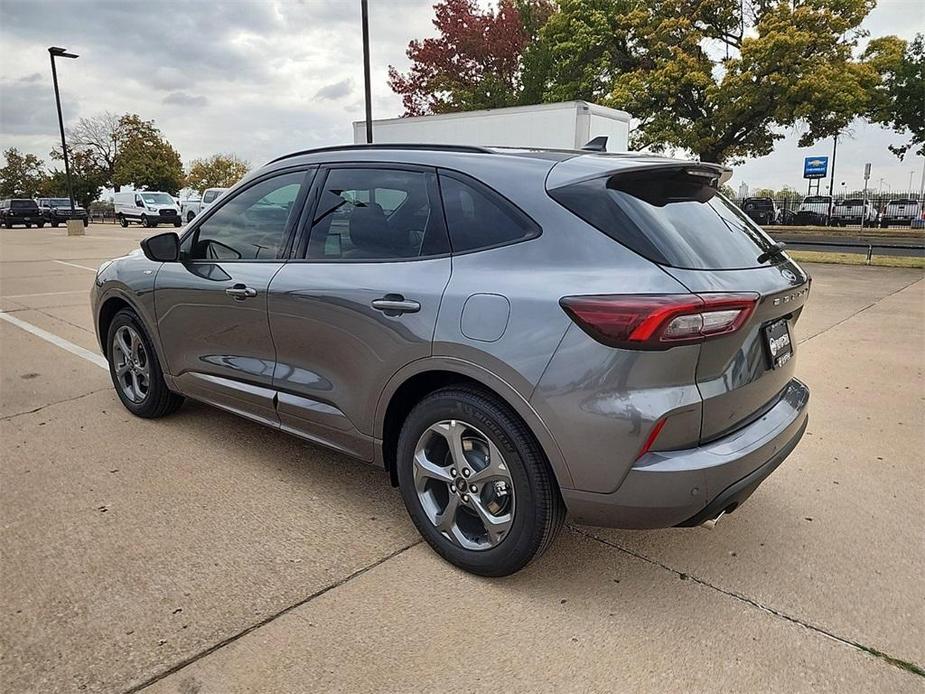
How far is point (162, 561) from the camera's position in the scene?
106 inches

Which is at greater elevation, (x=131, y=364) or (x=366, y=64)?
(x=366, y=64)

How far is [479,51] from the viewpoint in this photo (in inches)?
1229

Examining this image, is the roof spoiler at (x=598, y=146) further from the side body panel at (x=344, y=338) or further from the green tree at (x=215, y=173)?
the green tree at (x=215, y=173)

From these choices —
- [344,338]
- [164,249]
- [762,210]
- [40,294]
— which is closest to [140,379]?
[164,249]

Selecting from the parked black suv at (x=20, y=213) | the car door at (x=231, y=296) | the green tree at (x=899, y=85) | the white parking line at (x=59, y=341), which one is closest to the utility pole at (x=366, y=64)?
the white parking line at (x=59, y=341)

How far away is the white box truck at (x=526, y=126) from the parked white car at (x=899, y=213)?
93.4ft

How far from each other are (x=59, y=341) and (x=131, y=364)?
3.06 m

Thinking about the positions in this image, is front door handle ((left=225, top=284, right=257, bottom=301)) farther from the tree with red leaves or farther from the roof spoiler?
the tree with red leaves

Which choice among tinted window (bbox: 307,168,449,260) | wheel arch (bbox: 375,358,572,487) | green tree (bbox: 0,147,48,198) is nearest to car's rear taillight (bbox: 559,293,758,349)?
wheel arch (bbox: 375,358,572,487)

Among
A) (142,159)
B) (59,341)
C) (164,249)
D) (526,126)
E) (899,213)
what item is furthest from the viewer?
(142,159)

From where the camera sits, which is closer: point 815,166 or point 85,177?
point 815,166

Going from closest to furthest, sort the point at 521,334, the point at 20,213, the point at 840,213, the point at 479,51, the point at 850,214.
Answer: the point at 521,334 → the point at 479,51 → the point at 20,213 → the point at 850,214 → the point at 840,213

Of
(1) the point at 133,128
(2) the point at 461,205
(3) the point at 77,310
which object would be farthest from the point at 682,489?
(1) the point at 133,128

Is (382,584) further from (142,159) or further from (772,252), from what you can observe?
(142,159)
